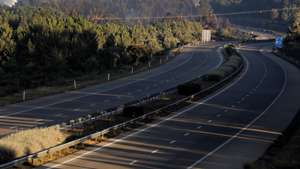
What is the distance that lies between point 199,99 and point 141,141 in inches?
764

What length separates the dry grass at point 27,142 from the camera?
23502 mm

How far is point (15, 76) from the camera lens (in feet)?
237

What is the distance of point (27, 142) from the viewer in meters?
25.1

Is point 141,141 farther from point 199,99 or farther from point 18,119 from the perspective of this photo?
point 199,99

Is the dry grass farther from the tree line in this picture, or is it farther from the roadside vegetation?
the tree line

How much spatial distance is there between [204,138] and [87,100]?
59.7ft

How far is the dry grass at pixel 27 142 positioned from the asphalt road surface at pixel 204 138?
1589 mm

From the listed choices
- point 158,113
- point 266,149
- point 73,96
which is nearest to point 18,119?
point 158,113

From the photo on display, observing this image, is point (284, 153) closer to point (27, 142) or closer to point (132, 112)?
point (27, 142)

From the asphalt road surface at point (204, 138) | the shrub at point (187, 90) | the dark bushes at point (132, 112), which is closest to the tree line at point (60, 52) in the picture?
the shrub at point (187, 90)

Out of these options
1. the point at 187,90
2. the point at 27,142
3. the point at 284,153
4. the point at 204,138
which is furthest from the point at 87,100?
the point at 284,153

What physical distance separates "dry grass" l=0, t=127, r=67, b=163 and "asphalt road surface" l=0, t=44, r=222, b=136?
17.7 feet

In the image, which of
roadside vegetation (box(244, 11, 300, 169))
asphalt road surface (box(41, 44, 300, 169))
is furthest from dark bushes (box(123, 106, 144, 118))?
roadside vegetation (box(244, 11, 300, 169))

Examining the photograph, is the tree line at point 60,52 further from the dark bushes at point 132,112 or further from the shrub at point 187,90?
the dark bushes at point 132,112
